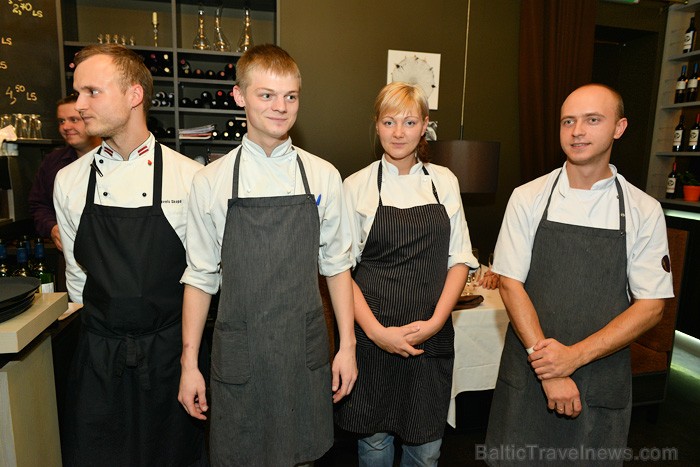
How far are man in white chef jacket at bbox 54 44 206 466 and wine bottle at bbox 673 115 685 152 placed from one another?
4.75 m

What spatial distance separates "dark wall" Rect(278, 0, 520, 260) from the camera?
12.5ft

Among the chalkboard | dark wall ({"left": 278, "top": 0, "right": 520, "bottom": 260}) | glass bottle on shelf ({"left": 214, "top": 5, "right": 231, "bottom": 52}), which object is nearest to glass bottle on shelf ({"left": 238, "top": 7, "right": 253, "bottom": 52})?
glass bottle on shelf ({"left": 214, "top": 5, "right": 231, "bottom": 52})

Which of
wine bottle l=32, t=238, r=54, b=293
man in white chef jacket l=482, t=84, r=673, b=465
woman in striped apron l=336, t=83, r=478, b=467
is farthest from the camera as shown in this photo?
wine bottle l=32, t=238, r=54, b=293

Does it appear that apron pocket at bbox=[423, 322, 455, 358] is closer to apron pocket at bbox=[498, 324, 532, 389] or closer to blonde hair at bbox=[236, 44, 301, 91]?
apron pocket at bbox=[498, 324, 532, 389]

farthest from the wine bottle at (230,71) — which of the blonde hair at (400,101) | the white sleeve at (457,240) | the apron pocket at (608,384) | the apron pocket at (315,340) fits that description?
the apron pocket at (608,384)

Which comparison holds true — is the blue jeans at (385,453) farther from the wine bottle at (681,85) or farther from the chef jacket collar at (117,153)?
the wine bottle at (681,85)

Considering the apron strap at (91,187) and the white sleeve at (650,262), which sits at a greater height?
the apron strap at (91,187)

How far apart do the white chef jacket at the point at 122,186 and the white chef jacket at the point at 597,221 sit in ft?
3.59

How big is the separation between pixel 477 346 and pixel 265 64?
1.65 metres

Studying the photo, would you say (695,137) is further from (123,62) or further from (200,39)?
(123,62)

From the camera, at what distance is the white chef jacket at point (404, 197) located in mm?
1762

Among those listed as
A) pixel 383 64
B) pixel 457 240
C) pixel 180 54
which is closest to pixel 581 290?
pixel 457 240

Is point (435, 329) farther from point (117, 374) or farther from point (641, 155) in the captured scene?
point (641, 155)

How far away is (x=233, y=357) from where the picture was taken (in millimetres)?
1329
